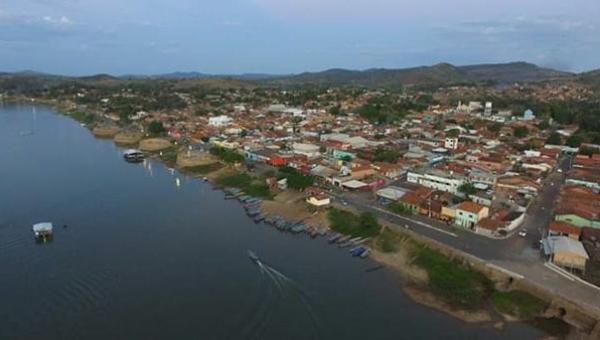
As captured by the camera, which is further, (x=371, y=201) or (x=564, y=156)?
(x=564, y=156)

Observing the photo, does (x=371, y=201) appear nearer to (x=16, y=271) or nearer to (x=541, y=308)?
(x=541, y=308)

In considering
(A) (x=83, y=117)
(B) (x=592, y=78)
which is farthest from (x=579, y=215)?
(B) (x=592, y=78)

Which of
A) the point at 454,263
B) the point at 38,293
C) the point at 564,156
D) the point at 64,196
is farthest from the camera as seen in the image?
the point at 564,156

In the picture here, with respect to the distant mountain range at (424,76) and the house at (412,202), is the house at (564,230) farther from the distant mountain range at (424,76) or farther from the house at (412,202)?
the distant mountain range at (424,76)

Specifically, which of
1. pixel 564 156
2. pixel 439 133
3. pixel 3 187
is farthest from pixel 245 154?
pixel 564 156

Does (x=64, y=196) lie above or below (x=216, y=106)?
below

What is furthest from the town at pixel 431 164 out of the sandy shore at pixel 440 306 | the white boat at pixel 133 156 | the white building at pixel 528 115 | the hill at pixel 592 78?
the hill at pixel 592 78
